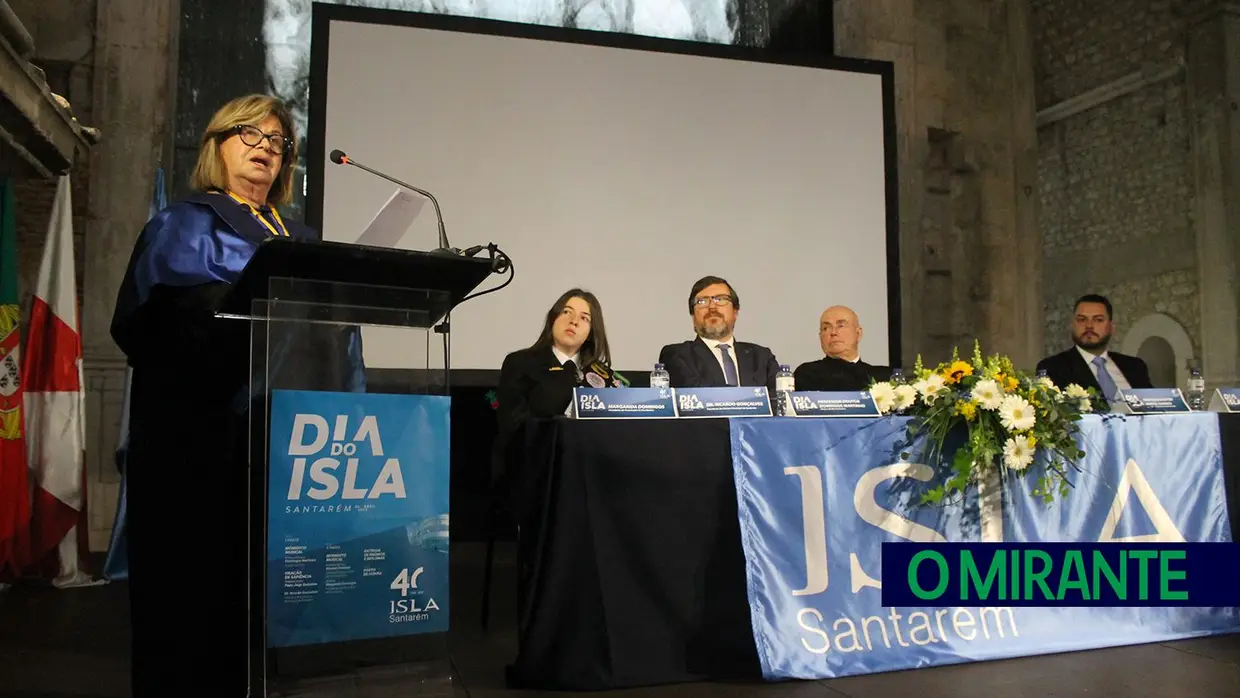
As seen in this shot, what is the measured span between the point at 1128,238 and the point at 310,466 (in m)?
11.1

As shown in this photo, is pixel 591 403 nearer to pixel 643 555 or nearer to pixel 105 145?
pixel 643 555

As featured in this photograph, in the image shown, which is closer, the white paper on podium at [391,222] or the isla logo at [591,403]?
the white paper on podium at [391,222]

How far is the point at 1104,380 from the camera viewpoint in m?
3.92

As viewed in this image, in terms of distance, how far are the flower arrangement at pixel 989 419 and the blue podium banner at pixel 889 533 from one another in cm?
5

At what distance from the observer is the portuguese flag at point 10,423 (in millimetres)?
3418

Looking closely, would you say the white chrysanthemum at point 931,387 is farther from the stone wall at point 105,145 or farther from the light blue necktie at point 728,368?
the stone wall at point 105,145

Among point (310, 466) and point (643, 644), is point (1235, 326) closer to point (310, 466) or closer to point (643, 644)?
point (643, 644)

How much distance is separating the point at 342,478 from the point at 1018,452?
177cm

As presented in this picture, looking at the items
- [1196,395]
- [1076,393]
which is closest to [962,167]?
[1196,395]

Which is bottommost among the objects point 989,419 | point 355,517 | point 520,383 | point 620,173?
point 355,517

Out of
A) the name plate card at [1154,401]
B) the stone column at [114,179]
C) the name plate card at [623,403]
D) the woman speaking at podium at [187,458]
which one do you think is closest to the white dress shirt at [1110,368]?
the name plate card at [1154,401]

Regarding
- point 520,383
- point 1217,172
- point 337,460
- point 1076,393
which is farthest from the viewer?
point 1217,172

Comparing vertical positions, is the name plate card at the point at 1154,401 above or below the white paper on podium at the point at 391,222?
below

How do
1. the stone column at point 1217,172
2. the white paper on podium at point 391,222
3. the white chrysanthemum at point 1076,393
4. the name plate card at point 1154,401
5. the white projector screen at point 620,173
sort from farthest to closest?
the stone column at point 1217,172
the white projector screen at point 620,173
the name plate card at point 1154,401
the white chrysanthemum at point 1076,393
the white paper on podium at point 391,222
